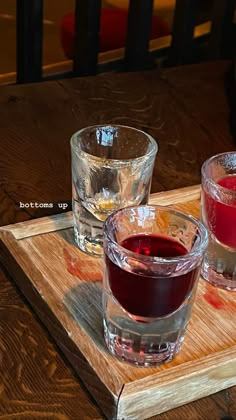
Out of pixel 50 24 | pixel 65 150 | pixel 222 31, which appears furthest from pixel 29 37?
pixel 50 24

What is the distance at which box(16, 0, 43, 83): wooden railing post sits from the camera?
1.56m

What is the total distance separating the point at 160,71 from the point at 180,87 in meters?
0.06

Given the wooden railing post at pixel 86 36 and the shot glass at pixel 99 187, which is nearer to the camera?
the shot glass at pixel 99 187

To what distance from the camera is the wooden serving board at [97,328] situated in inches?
25.9

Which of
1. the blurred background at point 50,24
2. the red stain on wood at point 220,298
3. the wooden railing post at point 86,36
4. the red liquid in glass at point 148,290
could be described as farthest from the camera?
the blurred background at point 50,24

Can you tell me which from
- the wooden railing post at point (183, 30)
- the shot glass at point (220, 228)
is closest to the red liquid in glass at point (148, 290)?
the shot glass at point (220, 228)

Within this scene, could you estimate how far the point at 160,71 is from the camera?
1.36 m

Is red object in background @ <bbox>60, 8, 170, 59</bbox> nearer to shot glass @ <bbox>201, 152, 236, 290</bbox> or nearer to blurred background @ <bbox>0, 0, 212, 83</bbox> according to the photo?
blurred background @ <bbox>0, 0, 212, 83</bbox>

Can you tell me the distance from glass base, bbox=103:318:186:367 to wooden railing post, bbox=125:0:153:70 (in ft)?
3.40

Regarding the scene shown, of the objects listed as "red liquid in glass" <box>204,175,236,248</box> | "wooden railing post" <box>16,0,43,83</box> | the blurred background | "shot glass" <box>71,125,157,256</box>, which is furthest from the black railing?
"red liquid in glass" <box>204,175,236,248</box>

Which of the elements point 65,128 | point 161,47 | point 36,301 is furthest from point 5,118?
point 161,47

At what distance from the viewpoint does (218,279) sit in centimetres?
81

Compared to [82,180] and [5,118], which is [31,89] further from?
[82,180]

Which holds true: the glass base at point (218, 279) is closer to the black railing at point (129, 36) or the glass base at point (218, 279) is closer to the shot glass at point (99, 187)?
the shot glass at point (99, 187)
